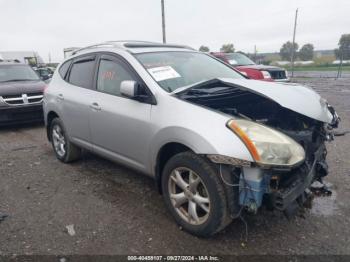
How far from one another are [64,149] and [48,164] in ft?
1.24

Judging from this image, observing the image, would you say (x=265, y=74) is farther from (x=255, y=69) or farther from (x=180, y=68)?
(x=180, y=68)

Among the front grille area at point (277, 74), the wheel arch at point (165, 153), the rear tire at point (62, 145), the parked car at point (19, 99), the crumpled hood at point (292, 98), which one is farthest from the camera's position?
the front grille area at point (277, 74)

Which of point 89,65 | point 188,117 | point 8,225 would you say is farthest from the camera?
point 89,65

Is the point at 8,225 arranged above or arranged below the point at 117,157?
below

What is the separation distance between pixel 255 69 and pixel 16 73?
695 centimetres

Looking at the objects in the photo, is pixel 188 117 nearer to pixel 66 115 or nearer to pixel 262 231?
pixel 262 231

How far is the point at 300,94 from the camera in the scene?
2916 millimetres

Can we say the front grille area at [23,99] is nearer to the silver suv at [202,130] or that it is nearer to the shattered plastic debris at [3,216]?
the silver suv at [202,130]

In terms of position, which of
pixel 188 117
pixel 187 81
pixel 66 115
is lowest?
pixel 66 115

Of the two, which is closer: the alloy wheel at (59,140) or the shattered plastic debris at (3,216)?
the shattered plastic debris at (3,216)

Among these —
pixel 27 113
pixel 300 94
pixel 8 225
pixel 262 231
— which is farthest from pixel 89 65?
pixel 27 113

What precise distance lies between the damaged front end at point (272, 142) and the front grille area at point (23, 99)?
5.87 m

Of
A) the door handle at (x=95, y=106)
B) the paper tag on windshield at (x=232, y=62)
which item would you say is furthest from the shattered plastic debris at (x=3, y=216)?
the paper tag on windshield at (x=232, y=62)

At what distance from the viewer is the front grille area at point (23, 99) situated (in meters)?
7.34
